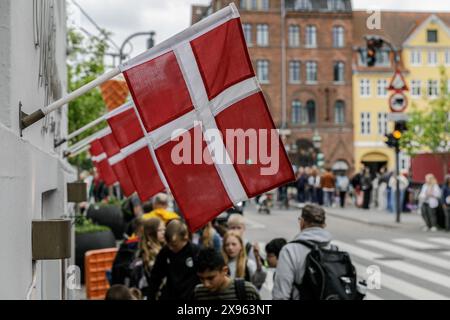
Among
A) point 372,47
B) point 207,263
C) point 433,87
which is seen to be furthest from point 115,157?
point 433,87

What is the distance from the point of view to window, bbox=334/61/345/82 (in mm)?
55250

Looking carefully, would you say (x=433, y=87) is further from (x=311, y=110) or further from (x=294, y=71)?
(x=311, y=110)

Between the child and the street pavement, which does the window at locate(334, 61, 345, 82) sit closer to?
the street pavement

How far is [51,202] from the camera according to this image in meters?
5.45

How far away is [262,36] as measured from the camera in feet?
168

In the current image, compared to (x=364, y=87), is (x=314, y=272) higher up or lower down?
lower down

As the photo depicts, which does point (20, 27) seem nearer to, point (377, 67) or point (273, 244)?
point (273, 244)

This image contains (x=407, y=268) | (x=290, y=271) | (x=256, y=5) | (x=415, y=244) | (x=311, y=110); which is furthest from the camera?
(x=311, y=110)

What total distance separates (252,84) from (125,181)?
13.6 ft

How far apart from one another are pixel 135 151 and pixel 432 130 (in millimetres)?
28250

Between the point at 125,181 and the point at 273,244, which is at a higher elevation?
the point at 125,181

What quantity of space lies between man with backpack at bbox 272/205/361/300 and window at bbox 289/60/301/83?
48.7 meters

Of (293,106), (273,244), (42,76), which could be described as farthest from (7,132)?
(293,106)
